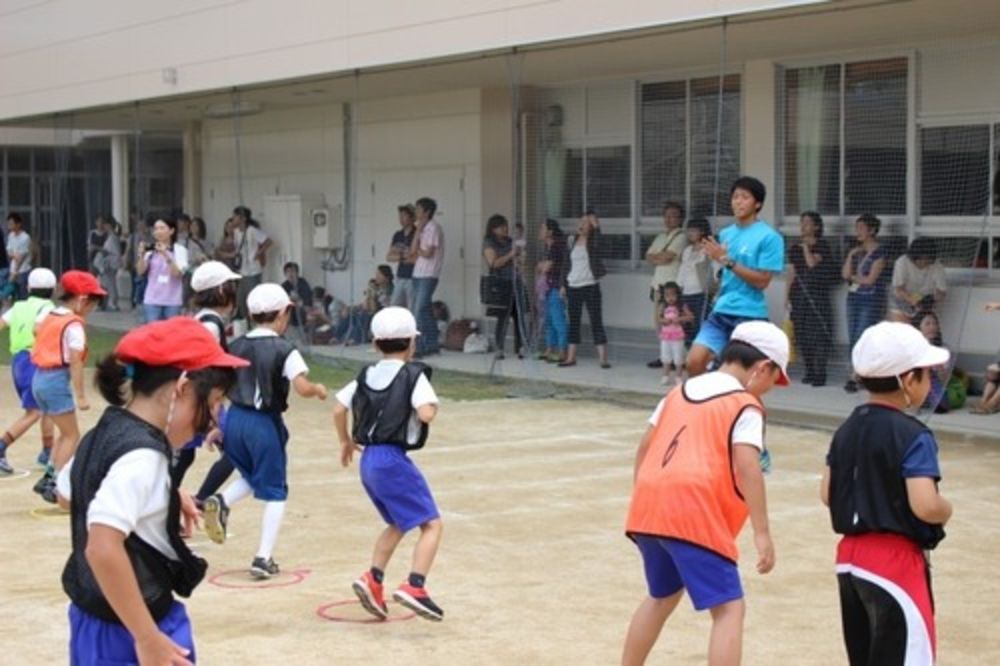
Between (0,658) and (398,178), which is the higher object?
(398,178)

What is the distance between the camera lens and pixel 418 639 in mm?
6938

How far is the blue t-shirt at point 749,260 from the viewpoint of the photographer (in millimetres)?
10078

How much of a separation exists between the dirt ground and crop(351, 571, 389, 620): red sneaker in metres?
0.08

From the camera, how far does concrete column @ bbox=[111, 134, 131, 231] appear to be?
30.3 m

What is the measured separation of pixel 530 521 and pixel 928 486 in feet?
16.6

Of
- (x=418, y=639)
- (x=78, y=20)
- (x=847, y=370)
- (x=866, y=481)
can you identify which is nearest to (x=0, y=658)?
(x=418, y=639)

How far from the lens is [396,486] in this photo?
7.14m

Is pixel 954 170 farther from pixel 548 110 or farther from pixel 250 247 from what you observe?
pixel 250 247

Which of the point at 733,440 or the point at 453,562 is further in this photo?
the point at 453,562

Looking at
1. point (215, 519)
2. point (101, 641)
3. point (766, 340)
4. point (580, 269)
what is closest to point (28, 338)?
point (215, 519)

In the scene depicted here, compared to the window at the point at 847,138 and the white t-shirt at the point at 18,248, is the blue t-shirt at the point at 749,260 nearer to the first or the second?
the window at the point at 847,138

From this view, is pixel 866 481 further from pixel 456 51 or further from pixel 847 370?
pixel 456 51

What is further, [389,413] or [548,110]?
[548,110]

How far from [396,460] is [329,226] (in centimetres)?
1645
